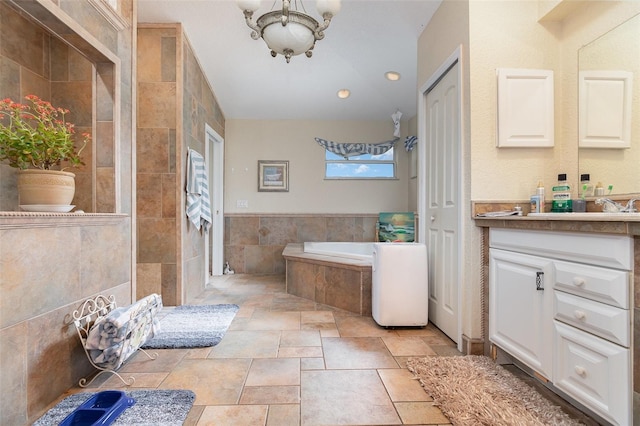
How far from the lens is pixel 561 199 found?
6.31 ft

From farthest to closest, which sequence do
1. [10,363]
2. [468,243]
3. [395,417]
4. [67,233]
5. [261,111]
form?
[261,111]
[468,243]
[67,233]
[395,417]
[10,363]

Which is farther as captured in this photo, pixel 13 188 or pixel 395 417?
pixel 13 188

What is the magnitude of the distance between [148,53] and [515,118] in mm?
3125

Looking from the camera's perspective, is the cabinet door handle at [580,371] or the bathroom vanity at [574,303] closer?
the bathroom vanity at [574,303]

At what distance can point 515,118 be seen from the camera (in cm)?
204

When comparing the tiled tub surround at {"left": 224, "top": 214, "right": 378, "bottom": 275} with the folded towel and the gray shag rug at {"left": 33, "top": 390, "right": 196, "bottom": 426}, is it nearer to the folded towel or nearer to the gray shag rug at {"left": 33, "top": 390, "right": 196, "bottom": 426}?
the folded towel

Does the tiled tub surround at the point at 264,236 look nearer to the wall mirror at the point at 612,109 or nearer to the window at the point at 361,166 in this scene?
the window at the point at 361,166

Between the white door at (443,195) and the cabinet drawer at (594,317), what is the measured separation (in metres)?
0.77

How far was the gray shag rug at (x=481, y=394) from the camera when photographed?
139 cm

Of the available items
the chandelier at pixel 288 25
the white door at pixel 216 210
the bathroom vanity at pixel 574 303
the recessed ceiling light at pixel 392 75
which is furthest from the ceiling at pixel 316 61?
the bathroom vanity at pixel 574 303

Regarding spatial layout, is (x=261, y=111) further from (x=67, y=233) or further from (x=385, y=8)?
(x=67, y=233)

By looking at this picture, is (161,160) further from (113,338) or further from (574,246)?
(574,246)

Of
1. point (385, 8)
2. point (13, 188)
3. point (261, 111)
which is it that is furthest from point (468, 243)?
point (261, 111)

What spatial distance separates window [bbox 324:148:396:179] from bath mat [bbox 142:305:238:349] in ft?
8.64
